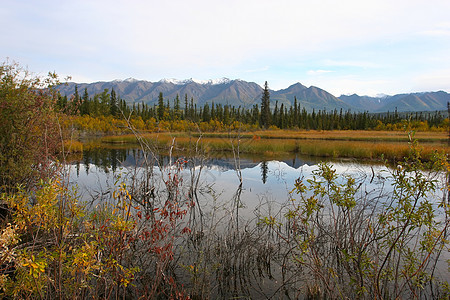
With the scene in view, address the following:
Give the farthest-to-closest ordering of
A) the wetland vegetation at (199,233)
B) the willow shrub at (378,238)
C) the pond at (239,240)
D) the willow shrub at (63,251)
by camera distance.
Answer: the pond at (239,240)
the willow shrub at (378,238)
the wetland vegetation at (199,233)
the willow shrub at (63,251)

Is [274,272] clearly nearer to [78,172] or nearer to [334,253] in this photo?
[334,253]

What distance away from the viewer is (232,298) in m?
5.84

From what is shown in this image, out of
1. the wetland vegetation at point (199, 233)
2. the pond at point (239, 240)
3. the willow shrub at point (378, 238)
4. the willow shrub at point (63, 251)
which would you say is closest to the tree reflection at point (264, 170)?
the pond at point (239, 240)

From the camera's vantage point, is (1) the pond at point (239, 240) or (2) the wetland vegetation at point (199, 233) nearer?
(2) the wetland vegetation at point (199, 233)

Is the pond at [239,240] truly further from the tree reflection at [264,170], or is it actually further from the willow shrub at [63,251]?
the willow shrub at [63,251]

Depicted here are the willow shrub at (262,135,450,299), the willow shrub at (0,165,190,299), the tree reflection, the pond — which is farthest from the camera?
the tree reflection

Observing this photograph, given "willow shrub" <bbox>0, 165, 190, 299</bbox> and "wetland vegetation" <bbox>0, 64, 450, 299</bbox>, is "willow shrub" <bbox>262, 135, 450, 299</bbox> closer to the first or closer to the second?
"wetland vegetation" <bbox>0, 64, 450, 299</bbox>

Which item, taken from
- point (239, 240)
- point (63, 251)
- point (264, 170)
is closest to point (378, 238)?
point (239, 240)

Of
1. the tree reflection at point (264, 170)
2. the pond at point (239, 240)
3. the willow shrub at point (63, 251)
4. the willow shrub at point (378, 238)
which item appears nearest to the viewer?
the willow shrub at point (63, 251)

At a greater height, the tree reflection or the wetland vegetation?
the wetland vegetation

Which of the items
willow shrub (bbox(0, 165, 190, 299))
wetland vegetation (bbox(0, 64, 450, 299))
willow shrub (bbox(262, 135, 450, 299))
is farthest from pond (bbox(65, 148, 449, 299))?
willow shrub (bbox(0, 165, 190, 299))

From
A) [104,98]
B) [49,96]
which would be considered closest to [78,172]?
[49,96]

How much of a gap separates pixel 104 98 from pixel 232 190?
77.1 meters

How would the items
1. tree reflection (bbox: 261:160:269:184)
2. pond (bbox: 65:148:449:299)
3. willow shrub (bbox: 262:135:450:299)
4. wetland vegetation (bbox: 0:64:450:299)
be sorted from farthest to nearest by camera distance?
tree reflection (bbox: 261:160:269:184)
pond (bbox: 65:148:449:299)
willow shrub (bbox: 262:135:450:299)
wetland vegetation (bbox: 0:64:450:299)
